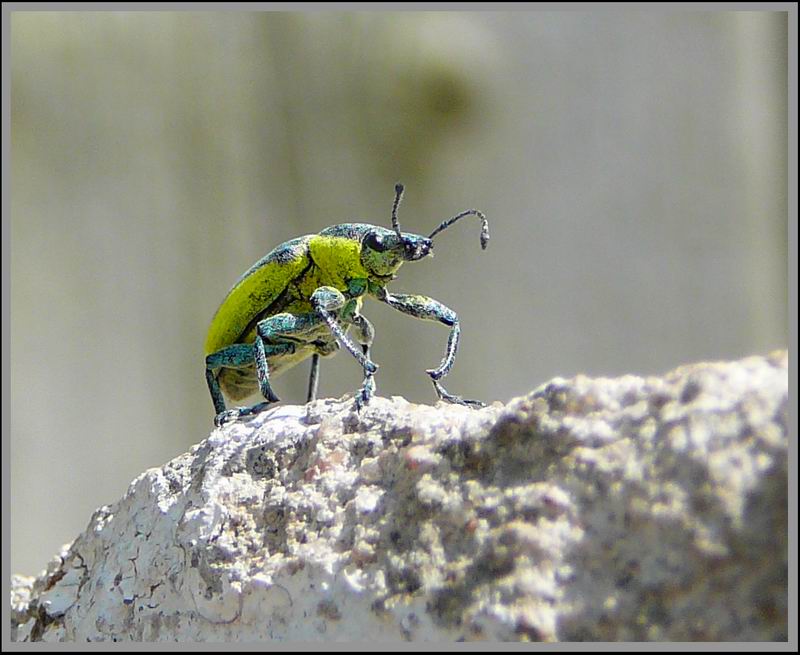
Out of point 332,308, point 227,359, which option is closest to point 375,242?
point 332,308

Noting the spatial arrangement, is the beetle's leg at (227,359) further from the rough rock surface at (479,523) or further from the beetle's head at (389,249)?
the rough rock surface at (479,523)

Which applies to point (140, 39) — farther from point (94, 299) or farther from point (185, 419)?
point (185, 419)

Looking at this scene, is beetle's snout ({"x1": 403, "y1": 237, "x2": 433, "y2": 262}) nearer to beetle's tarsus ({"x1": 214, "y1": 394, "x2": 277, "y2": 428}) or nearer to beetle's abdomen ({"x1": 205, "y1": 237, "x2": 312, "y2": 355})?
beetle's abdomen ({"x1": 205, "y1": 237, "x2": 312, "y2": 355})

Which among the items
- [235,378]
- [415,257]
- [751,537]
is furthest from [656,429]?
[235,378]

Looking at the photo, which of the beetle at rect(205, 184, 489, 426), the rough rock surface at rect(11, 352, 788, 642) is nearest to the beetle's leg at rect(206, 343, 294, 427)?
the beetle at rect(205, 184, 489, 426)

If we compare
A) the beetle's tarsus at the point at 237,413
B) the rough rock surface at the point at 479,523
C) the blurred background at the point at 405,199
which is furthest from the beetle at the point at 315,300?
the blurred background at the point at 405,199

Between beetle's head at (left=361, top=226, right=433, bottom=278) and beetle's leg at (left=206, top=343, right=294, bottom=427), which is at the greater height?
beetle's head at (left=361, top=226, right=433, bottom=278)

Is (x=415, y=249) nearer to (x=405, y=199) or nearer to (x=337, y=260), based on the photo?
(x=337, y=260)
